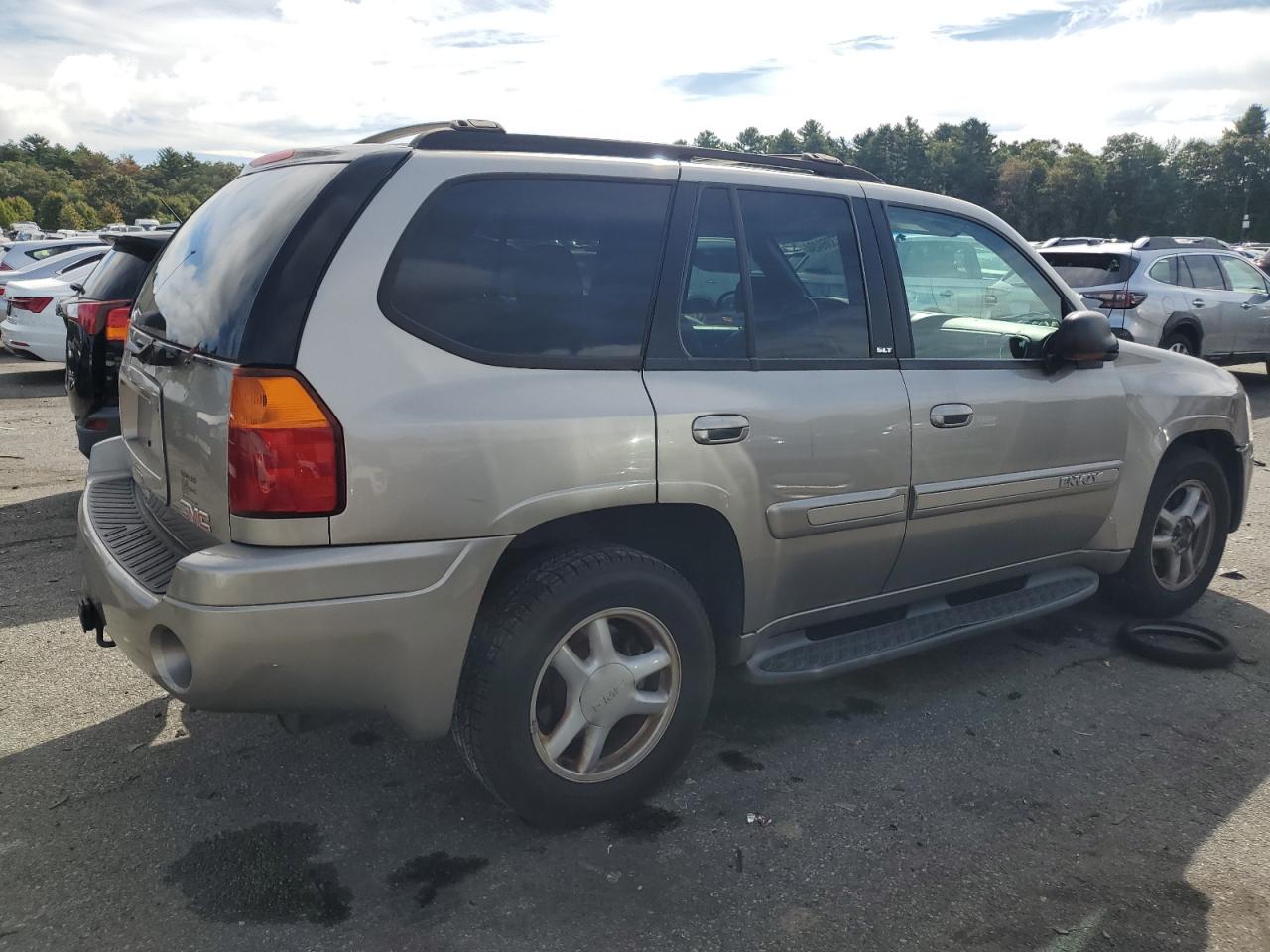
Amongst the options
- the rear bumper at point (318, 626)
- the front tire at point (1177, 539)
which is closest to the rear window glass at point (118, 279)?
the rear bumper at point (318, 626)

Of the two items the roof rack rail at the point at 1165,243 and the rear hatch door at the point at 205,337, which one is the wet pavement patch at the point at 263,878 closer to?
the rear hatch door at the point at 205,337

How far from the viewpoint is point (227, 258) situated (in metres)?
2.79

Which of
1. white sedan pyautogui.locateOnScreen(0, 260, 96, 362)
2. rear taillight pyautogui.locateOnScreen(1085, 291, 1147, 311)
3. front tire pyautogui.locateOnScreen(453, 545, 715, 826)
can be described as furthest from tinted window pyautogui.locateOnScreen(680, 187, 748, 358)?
white sedan pyautogui.locateOnScreen(0, 260, 96, 362)

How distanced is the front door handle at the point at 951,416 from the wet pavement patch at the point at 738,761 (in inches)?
50.4

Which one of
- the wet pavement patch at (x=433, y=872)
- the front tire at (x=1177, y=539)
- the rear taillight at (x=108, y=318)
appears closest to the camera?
the wet pavement patch at (x=433, y=872)

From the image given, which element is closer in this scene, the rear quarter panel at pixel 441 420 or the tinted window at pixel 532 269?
the rear quarter panel at pixel 441 420

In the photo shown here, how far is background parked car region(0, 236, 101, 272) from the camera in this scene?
1537cm

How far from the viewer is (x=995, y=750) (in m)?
3.46

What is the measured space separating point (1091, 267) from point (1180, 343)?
1.41 meters

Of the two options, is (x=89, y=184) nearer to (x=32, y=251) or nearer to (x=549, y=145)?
(x=32, y=251)

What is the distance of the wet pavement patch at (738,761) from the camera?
130 inches

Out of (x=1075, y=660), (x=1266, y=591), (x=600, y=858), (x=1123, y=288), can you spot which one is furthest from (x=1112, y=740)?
(x=1123, y=288)

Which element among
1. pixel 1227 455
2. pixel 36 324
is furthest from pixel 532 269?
pixel 36 324

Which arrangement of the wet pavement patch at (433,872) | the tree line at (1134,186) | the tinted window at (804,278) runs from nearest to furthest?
the wet pavement patch at (433,872), the tinted window at (804,278), the tree line at (1134,186)
